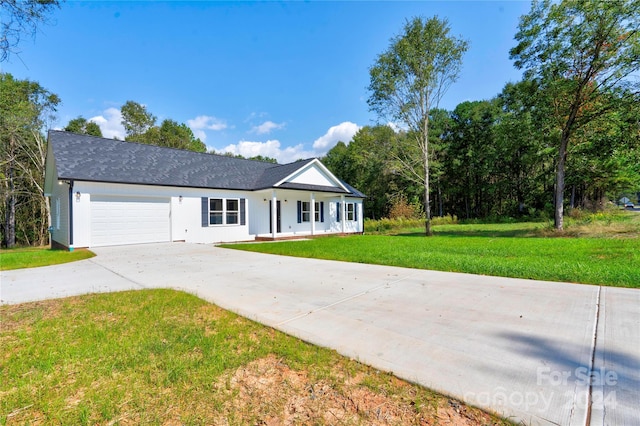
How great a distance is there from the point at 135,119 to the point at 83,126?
4.69 meters

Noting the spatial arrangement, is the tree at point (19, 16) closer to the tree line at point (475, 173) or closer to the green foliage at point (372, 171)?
the tree line at point (475, 173)

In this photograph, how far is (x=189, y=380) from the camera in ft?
7.58

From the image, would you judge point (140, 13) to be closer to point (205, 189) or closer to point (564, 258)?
point (205, 189)

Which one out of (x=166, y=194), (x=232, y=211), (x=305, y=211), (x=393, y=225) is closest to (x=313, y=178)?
(x=305, y=211)

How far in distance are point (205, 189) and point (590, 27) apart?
1828cm

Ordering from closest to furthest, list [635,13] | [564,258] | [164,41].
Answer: [564,258]
[635,13]
[164,41]

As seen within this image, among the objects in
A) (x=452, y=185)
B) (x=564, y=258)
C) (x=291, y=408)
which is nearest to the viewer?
(x=291, y=408)

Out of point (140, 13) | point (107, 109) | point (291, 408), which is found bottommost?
point (291, 408)

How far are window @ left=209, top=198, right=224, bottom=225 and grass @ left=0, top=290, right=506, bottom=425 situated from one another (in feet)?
38.0

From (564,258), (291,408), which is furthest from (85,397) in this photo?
(564,258)

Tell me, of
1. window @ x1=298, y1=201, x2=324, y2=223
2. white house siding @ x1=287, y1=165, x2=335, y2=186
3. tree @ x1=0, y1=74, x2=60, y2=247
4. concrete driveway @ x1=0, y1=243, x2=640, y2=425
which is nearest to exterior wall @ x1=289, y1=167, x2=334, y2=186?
white house siding @ x1=287, y1=165, x2=335, y2=186

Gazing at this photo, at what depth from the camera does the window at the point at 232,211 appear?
1570 centimetres

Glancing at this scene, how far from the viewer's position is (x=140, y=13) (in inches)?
405

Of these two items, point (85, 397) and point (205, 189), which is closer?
point (85, 397)
